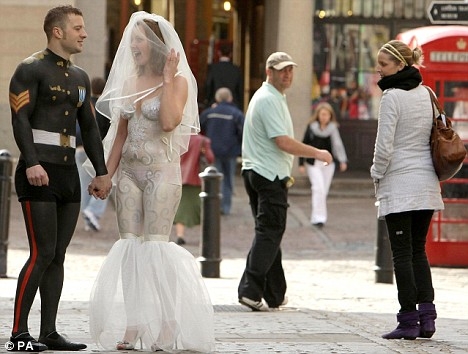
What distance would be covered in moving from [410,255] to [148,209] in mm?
1737

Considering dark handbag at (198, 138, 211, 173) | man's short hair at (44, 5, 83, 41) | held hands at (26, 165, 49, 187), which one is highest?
man's short hair at (44, 5, 83, 41)

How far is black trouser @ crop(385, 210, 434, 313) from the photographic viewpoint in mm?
8570

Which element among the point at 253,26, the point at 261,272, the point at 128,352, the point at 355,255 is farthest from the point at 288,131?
the point at 253,26

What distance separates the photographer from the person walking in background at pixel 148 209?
773 centimetres

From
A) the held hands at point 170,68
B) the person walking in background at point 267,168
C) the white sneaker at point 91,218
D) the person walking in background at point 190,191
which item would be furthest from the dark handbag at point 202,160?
the held hands at point 170,68

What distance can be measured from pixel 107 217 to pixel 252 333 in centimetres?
996

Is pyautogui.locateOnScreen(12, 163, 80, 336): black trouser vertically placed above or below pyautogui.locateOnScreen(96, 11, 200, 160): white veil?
below

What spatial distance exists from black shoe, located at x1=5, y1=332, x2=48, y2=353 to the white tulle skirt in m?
0.34

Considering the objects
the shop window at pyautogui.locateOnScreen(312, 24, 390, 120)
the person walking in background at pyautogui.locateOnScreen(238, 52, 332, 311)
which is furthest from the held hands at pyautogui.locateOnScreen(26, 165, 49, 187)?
the shop window at pyautogui.locateOnScreen(312, 24, 390, 120)

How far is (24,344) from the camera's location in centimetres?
755

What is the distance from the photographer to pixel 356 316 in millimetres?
10273

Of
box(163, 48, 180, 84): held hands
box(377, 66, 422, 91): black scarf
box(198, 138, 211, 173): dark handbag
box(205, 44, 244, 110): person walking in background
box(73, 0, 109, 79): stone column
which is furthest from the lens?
box(205, 44, 244, 110): person walking in background

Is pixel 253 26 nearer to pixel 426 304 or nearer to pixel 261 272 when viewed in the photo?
pixel 261 272

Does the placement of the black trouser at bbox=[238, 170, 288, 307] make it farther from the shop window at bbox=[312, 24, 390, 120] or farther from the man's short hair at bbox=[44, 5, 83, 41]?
the shop window at bbox=[312, 24, 390, 120]
